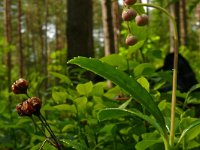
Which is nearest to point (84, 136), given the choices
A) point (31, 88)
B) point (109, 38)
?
point (31, 88)

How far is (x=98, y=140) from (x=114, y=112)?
2.51 feet

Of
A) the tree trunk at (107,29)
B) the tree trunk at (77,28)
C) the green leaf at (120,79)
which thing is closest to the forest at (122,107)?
the green leaf at (120,79)

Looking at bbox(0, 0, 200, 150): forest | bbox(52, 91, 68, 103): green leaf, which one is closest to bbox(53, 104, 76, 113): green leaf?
bbox(0, 0, 200, 150): forest

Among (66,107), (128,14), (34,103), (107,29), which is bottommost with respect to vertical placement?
(66,107)

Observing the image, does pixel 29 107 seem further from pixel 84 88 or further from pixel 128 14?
pixel 84 88

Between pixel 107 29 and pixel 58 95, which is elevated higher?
pixel 107 29

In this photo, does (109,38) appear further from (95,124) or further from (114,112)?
(114,112)

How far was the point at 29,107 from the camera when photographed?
1.12 metres

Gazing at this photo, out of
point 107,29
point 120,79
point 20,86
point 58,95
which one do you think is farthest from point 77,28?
point 120,79

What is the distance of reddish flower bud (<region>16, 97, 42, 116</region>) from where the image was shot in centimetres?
111

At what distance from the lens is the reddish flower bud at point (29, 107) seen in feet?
3.64

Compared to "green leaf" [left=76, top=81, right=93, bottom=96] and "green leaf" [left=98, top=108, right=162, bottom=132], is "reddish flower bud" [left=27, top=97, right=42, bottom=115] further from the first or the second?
"green leaf" [left=76, top=81, right=93, bottom=96]

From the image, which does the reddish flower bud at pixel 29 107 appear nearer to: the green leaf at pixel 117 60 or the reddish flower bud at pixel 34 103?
the reddish flower bud at pixel 34 103

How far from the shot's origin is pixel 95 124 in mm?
1858
